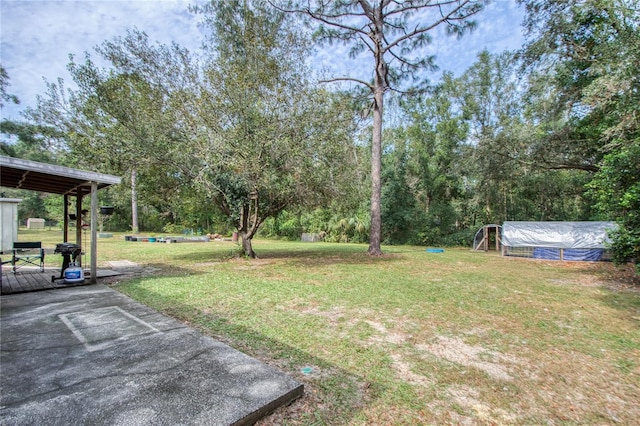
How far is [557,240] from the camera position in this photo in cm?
1201

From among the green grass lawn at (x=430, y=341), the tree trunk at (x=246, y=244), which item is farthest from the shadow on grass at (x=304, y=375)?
the tree trunk at (x=246, y=244)

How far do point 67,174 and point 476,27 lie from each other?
14.2 metres

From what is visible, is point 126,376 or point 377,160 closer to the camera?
point 126,376

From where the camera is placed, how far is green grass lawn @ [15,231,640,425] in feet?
7.19

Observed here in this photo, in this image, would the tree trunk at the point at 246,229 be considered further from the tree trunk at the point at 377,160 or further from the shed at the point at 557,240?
the shed at the point at 557,240

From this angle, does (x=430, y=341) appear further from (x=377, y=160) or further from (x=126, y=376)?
(x=377, y=160)

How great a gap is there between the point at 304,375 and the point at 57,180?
22.9ft

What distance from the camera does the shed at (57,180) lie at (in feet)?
16.0

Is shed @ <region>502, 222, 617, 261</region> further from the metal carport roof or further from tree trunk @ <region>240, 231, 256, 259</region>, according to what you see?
the metal carport roof

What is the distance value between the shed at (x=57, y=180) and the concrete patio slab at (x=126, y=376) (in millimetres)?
2422

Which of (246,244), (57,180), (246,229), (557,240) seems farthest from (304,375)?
(557,240)

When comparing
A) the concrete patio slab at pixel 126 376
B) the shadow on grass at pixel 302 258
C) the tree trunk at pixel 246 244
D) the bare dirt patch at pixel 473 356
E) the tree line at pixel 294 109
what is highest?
the tree line at pixel 294 109

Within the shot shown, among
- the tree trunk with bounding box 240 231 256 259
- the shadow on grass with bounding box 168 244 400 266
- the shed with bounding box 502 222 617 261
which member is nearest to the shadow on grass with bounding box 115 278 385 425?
the shadow on grass with bounding box 168 244 400 266

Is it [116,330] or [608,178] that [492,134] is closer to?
[608,178]
